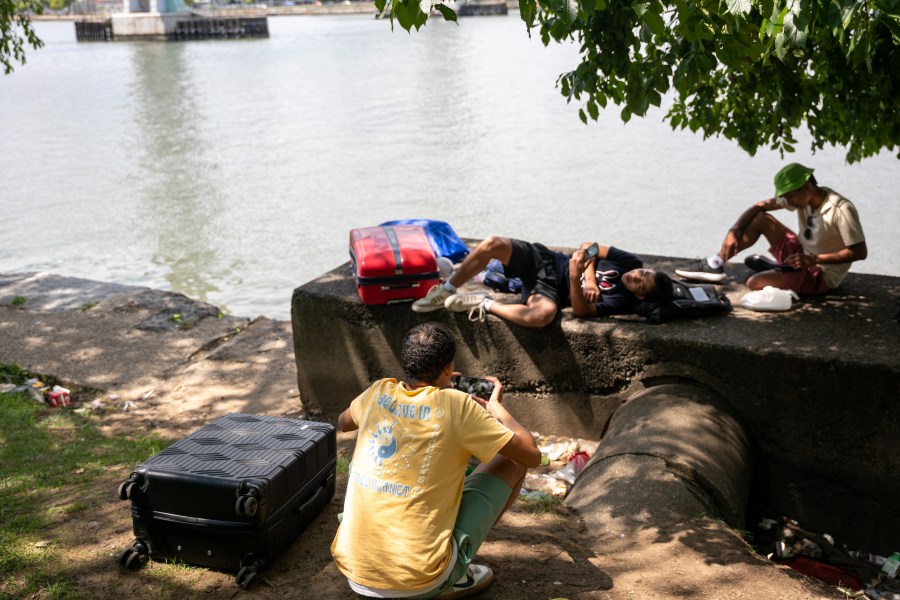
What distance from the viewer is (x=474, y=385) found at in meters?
3.80

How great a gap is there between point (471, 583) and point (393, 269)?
276 cm

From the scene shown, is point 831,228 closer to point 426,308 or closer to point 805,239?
point 805,239

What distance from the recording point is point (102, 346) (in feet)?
24.1

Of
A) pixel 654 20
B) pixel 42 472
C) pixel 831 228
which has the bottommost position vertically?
pixel 42 472

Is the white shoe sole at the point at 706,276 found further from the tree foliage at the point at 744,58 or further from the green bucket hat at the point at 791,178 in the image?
the tree foliage at the point at 744,58

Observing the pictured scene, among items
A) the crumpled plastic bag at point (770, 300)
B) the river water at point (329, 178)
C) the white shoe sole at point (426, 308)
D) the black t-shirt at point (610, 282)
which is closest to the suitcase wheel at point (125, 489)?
the white shoe sole at point (426, 308)

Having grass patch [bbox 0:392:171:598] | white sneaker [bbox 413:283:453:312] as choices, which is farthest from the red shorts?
grass patch [bbox 0:392:171:598]

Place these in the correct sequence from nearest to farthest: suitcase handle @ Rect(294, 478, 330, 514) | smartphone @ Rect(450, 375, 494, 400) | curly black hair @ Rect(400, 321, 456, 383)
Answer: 1. curly black hair @ Rect(400, 321, 456, 383)
2. suitcase handle @ Rect(294, 478, 330, 514)
3. smartphone @ Rect(450, 375, 494, 400)

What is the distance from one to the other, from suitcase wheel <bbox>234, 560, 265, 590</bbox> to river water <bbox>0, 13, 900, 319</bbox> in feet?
22.3

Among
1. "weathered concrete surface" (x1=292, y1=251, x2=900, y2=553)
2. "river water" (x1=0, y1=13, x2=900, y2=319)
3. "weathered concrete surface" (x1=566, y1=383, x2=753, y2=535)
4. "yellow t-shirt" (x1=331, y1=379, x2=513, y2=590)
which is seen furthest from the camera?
"river water" (x1=0, y1=13, x2=900, y2=319)

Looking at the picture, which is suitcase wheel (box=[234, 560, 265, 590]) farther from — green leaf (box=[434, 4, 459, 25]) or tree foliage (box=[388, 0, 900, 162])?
green leaf (box=[434, 4, 459, 25])

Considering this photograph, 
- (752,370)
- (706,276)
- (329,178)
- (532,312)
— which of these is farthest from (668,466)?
(329,178)

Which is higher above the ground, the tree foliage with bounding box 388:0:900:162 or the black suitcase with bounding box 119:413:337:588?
the tree foliage with bounding box 388:0:900:162

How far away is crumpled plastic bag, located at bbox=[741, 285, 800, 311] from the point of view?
17.6 ft
